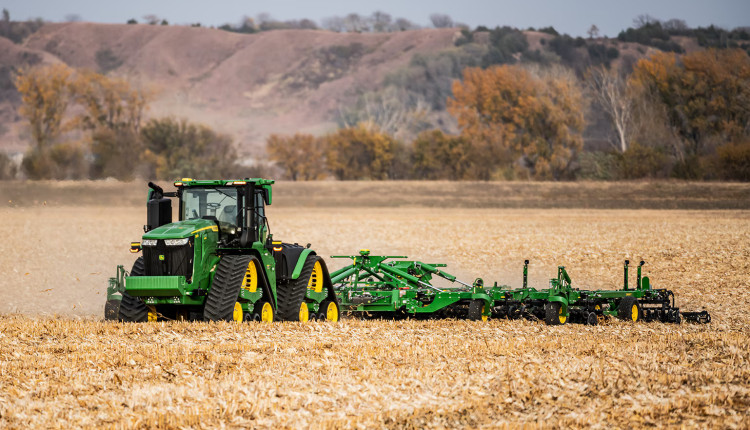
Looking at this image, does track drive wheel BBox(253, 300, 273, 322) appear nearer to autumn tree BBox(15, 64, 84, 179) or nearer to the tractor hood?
the tractor hood

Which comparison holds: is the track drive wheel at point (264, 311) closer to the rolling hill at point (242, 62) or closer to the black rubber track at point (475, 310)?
the black rubber track at point (475, 310)

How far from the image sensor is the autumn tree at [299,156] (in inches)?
3236

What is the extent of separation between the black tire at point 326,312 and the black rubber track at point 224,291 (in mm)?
2542

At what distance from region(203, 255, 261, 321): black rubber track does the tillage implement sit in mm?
3513

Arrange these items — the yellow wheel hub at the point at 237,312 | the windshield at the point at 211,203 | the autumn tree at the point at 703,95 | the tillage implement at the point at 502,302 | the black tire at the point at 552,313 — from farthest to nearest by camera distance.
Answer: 1. the autumn tree at the point at 703,95
2. the tillage implement at the point at 502,302
3. the black tire at the point at 552,313
4. the windshield at the point at 211,203
5. the yellow wheel hub at the point at 237,312

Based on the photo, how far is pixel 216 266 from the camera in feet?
46.5

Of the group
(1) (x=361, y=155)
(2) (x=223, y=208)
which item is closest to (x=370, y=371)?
(2) (x=223, y=208)

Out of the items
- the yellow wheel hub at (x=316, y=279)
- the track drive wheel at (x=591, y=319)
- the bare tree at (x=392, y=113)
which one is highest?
the bare tree at (x=392, y=113)

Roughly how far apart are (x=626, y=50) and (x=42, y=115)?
111 m

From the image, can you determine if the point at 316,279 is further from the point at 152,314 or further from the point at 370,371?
the point at 370,371

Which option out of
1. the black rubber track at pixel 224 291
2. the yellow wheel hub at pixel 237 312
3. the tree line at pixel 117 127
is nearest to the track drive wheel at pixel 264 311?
the yellow wheel hub at pixel 237 312

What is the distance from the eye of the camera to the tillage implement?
54.5 feet

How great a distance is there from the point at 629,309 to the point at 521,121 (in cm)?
6098

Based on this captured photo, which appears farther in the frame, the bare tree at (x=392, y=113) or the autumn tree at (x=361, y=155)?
the bare tree at (x=392, y=113)
